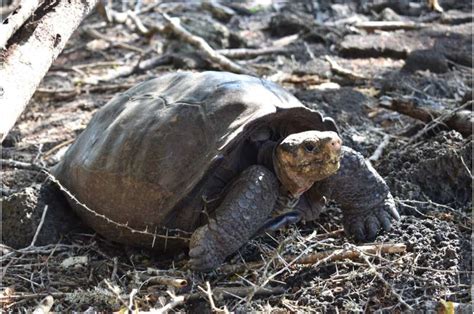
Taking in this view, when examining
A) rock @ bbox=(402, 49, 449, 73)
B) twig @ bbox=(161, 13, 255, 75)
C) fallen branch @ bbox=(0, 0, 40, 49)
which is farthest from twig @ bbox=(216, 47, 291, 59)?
fallen branch @ bbox=(0, 0, 40, 49)

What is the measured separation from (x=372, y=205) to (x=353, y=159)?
0.77 feet

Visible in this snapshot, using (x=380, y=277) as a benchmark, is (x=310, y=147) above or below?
above

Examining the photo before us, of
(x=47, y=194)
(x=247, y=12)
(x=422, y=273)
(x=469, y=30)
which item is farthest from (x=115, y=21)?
(x=422, y=273)

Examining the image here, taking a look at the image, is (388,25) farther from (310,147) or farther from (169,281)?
(169,281)

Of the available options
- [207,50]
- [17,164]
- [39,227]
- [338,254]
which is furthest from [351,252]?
[207,50]

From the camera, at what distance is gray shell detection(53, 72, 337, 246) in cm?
312

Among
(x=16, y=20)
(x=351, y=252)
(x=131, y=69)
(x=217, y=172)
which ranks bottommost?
(x=131, y=69)

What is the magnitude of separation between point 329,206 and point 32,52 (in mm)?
1718

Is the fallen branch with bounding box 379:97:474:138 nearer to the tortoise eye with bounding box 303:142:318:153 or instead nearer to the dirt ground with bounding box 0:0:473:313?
the dirt ground with bounding box 0:0:473:313

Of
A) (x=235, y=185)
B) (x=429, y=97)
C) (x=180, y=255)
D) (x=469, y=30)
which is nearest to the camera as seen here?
(x=235, y=185)

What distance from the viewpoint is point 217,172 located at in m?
3.21

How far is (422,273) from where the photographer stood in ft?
9.45

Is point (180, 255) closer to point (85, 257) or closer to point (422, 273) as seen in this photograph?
point (85, 257)

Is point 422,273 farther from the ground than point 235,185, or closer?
closer
